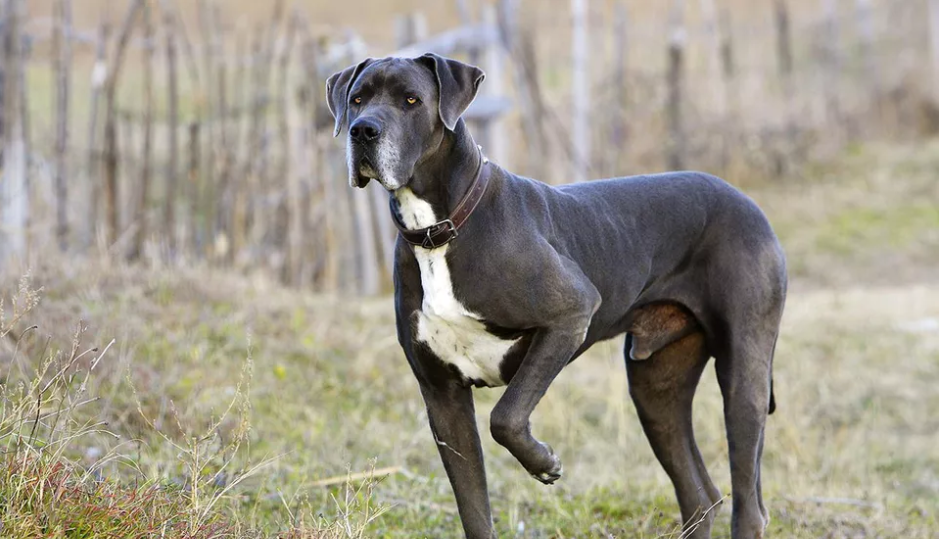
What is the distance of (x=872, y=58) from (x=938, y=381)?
11464mm

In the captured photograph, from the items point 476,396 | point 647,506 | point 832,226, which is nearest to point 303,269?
point 476,396

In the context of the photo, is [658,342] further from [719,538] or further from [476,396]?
[476,396]

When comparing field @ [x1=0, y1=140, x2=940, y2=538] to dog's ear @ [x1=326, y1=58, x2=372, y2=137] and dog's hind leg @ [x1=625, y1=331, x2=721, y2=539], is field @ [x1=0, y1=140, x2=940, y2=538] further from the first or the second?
dog's ear @ [x1=326, y1=58, x2=372, y2=137]

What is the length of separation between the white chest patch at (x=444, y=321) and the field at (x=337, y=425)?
0.53 m

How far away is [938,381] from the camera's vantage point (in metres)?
8.35

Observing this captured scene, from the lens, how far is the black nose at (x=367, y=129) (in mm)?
3713

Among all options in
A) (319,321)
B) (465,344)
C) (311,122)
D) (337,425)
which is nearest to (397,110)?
(465,344)

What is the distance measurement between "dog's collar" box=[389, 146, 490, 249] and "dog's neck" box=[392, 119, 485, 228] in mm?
21

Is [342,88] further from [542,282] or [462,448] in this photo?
[462,448]

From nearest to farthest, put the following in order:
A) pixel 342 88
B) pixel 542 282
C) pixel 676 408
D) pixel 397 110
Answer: pixel 397 110, pixel 542 282, pixel 342 88, pixel 676 408

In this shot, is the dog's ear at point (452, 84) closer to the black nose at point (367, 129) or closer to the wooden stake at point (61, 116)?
the black nose at point (367, 129)

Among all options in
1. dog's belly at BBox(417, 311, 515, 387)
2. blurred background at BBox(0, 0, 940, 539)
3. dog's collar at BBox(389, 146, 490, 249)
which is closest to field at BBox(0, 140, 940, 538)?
blurred background at BBox(0, 0, 940, 539)

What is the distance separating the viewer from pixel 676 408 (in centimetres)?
501

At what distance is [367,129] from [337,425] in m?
3.29
